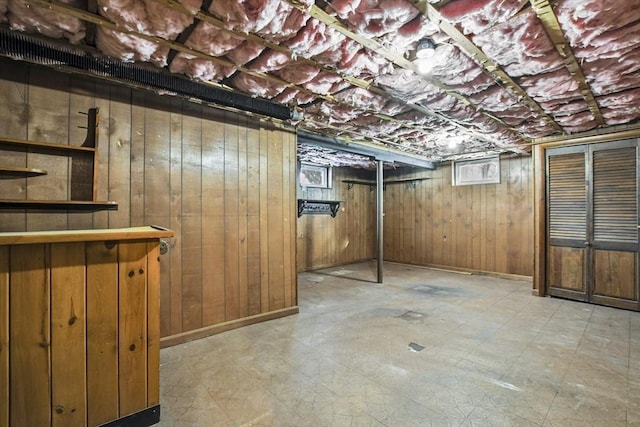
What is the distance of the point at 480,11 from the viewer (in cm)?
152

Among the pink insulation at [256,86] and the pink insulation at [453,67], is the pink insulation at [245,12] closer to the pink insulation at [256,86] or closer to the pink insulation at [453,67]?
the pink insulation at [256,86]

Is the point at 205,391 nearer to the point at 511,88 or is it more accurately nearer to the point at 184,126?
the point at 184,126

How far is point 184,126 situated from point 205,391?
2128mm

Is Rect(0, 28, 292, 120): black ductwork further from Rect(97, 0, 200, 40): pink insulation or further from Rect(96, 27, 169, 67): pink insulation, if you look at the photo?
Rect(97, 0, 200, 40): pink insulation

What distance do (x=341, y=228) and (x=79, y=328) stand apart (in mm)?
5524

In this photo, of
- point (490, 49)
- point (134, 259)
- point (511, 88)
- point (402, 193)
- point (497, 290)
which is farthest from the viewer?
point (402, 193)

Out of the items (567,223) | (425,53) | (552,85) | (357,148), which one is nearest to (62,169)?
(425,53)

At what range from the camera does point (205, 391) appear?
1.90 m

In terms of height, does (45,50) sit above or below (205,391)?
above

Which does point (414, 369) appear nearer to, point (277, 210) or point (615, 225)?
point (277, 210)

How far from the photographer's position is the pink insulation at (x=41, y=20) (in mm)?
1509

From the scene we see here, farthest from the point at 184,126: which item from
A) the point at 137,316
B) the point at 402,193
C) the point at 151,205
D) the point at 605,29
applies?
the point at 402,193

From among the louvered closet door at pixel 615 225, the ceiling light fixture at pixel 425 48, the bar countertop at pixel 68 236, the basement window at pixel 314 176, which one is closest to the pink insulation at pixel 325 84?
the ceiling light fixture at pixel 425 48

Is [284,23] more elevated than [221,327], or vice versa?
[284,23]
